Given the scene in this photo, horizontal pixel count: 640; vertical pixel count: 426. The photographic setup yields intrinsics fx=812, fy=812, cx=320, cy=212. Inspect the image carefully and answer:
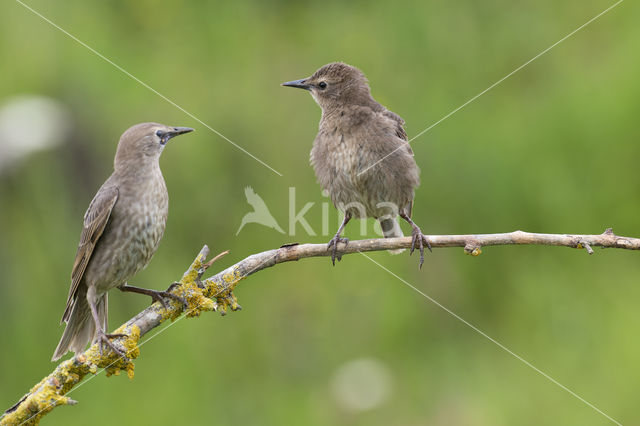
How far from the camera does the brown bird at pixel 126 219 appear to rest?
3793mm

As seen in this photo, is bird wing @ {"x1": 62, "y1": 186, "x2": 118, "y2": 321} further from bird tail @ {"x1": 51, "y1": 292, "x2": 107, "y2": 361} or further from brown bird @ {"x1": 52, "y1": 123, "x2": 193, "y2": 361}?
bird tail @ {"x1": 51, "y1": 292, "x2": 107, "y2": 361}

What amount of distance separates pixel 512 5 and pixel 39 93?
4092 mm

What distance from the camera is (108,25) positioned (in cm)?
693

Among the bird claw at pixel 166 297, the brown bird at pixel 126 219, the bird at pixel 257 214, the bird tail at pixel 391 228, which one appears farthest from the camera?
the bird at pixel 257 214

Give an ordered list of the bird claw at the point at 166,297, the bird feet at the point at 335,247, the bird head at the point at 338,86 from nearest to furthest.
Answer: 1. the bird claw at the point at 166,297
2. the bird feet at the point at 335,247
3. the bird head at the point at 338,86

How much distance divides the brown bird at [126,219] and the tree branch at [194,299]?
271 millimetres

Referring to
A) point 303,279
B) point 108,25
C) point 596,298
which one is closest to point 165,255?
point 303,279

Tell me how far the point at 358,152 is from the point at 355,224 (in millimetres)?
1090

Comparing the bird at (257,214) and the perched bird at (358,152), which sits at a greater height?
the perched bird at (358,152)

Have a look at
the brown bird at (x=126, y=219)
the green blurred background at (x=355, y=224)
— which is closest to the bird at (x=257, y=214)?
the green blurred background at (x=355, y=224)

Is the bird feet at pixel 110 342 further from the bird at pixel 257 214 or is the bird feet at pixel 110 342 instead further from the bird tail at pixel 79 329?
the bird at pixel 257 214

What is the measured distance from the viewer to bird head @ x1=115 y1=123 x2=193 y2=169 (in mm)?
3801

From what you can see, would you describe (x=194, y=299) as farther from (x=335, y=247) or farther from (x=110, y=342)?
(x=335, y=247)

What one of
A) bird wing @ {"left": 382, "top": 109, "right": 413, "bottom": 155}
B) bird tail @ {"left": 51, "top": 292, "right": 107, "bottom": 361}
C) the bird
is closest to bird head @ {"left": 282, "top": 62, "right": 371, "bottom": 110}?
bird wing @ {"left": 382, "top": 109, "right": 413, "bottom": 155}
